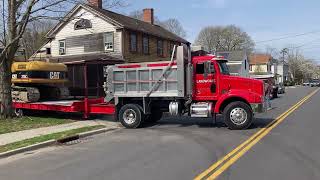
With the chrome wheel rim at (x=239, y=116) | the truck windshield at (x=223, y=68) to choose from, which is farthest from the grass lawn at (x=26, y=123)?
the chrome wheel rim at (x=239, y=116)

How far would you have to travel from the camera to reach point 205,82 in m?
17.7

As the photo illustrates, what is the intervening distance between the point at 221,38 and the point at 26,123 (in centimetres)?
9457

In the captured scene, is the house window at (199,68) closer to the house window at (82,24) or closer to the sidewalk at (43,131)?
the sidewalk at (43,131)

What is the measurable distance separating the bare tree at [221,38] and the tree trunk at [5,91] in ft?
293

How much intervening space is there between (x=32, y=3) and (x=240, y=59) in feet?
191

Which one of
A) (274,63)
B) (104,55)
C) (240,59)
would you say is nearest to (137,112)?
(104,55)

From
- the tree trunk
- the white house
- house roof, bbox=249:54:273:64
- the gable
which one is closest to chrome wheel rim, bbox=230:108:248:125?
the tree trunk

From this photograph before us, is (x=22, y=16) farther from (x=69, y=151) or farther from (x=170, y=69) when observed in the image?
(x=69, y=151)

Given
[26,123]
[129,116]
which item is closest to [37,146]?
[129,116]

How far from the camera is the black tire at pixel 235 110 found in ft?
54.7

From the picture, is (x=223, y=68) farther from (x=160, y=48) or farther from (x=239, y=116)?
(x=160, y=48)

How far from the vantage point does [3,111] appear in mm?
20172

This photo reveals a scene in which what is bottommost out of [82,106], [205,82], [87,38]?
[82,106]

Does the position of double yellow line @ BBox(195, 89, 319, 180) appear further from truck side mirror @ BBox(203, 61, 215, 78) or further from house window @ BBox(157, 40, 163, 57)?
house window @ BBox(157, 40, 163, 57)
